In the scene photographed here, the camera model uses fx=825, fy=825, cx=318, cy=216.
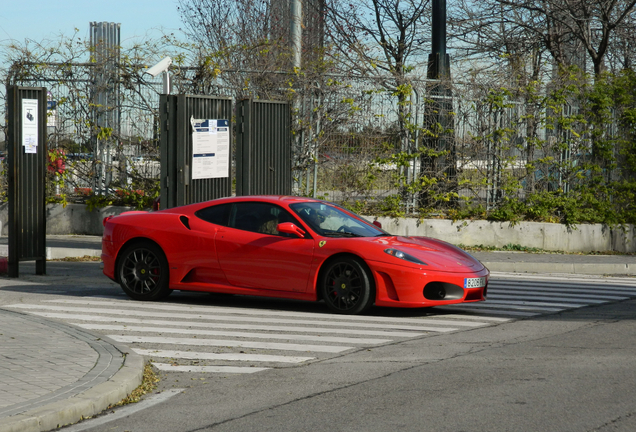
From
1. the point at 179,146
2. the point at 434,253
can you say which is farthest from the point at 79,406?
the point at 179,146

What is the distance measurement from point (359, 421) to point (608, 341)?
3.66 m

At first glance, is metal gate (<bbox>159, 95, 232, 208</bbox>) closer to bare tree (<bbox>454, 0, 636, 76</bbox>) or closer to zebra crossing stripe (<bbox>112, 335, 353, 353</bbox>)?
zebra crossing stripe (<bbox>112, 335, 353, 353</bbox>)

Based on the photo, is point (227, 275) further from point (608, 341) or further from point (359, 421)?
point (359, 421)

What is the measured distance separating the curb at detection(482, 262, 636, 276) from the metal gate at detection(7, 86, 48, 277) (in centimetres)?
757

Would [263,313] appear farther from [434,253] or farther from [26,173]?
[26,173]

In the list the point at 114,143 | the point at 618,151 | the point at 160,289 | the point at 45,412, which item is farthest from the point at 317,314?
the point at 618,151

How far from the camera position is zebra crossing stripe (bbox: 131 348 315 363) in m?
7.07

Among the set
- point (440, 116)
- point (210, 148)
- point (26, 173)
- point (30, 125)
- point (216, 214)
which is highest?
point (440, 116)

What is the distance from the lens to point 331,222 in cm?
1002

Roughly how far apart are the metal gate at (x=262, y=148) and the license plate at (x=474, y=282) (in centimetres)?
574

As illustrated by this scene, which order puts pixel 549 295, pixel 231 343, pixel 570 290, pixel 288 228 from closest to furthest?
pixel 231 343 < pixel 288 228 < pixel 549 295 < pixel 570 290

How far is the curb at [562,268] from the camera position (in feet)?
47.9

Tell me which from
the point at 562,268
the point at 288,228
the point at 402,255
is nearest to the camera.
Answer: the point at 402,255

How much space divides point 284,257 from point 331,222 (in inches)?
31.3
